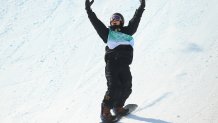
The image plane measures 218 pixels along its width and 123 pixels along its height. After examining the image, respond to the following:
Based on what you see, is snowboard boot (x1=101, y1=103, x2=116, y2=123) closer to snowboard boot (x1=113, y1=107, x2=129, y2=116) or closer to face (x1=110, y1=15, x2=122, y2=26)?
snowboard boot (x1=113, y1=107, x2=129, y2=116)

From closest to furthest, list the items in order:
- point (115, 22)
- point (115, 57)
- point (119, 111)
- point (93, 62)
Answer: point (115, 57) < point (115, 22) < point (119, 111) < point (93, 62)

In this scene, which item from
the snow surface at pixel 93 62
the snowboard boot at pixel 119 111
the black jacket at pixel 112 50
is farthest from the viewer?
the snow surface at pixel 93 62

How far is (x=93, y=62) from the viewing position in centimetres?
975

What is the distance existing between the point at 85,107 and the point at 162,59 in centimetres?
206

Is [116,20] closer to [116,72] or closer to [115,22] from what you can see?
[115,22]

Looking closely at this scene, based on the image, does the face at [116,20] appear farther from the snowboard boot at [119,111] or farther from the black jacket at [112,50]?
the snowboard boot at [119,111]

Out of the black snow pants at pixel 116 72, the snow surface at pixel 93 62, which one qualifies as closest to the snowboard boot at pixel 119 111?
the snow surface at pixel 93 62

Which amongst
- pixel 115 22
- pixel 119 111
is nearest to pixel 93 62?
pixel 119 111

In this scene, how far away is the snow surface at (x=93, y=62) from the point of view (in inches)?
266

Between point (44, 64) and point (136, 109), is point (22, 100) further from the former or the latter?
point (136, 109)

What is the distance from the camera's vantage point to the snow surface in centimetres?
675

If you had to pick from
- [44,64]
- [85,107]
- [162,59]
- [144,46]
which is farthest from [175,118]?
[44,64]

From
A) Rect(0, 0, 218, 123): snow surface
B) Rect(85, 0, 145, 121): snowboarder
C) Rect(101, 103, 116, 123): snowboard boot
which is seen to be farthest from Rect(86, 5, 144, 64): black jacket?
Rect(0, 0, 218, 123): snow surface

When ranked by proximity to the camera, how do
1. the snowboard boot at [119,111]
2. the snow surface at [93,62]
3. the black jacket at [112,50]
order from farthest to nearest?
the snow surface at [93,62], the snowboard boot at [119,111], the black jacket at [112,50]
